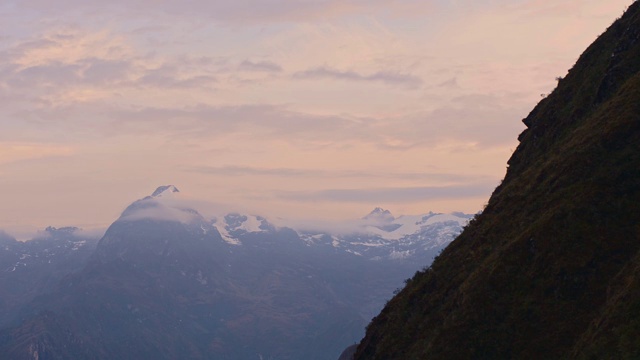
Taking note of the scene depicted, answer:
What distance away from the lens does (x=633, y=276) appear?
67.6 m

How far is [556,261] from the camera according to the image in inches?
3071

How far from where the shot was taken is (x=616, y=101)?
91.9 meters

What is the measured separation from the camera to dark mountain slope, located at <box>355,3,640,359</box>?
7200cm

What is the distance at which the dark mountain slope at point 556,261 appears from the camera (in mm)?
72000

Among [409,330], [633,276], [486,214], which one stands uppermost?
[486,214]

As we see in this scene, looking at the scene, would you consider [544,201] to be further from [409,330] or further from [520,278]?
[409,330]

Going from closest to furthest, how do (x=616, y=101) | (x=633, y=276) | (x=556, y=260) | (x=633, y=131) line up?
(x=633, y=276) → (x=556, y=260) → (x=633, y=131) → (x=616, y=101)

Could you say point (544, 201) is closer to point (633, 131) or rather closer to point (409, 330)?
point (633, 131)

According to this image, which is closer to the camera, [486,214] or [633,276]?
[633,276]

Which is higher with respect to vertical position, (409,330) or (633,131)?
(633,131)

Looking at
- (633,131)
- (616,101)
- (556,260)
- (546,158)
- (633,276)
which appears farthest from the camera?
(546,158)

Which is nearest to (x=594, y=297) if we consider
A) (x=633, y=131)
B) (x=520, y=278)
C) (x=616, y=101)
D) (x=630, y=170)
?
(x=520, y=278)

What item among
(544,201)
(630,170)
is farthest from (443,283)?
(630,170)

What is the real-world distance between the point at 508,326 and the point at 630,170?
59.8 feet
